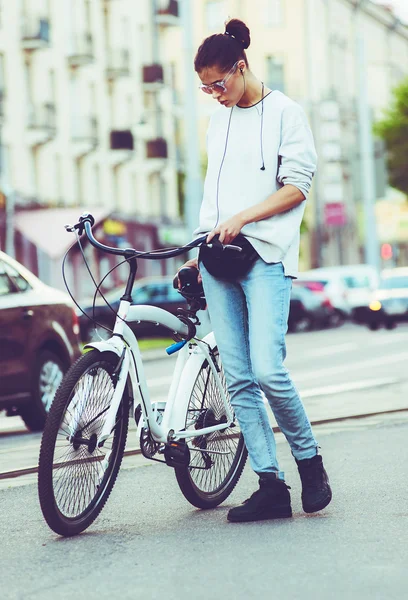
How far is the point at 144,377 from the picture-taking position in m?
5.97

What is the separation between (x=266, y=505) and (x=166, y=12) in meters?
51.1

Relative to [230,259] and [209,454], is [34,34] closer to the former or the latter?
[209,454]

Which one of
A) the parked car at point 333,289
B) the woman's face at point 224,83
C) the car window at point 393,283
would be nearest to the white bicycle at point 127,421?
the woman's face at point 224,83

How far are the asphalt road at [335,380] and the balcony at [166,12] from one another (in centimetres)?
2852

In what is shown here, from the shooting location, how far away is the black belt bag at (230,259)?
19.4ft

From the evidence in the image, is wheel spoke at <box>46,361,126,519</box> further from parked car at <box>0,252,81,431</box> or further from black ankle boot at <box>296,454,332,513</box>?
parked car at <box>0,252,81,431</box>

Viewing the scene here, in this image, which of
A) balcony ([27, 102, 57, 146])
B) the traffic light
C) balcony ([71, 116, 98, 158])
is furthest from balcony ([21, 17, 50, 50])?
the traffic light

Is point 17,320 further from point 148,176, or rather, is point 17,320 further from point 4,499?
point 148,176

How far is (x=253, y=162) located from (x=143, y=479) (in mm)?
2083

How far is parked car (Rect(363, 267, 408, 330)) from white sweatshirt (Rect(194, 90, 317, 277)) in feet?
91.8

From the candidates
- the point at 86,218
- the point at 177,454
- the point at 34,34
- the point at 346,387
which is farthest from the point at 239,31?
the point at 34,34

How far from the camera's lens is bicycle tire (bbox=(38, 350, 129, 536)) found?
5430 millimetres

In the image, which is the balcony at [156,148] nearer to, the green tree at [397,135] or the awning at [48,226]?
the awning at [48,226]

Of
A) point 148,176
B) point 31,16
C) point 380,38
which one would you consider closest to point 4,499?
point 31,16
